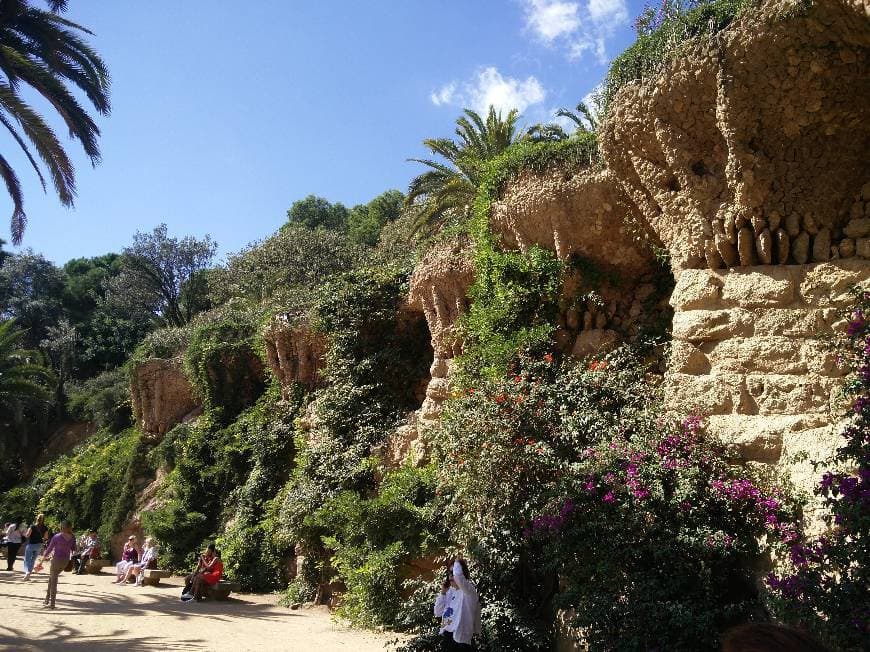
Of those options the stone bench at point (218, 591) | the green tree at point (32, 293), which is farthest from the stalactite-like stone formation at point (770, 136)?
the green tree at point (32, 293)

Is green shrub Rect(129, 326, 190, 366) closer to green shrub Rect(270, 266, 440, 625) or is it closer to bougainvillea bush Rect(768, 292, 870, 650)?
green shrub Rect(270, 266, 440, 625)

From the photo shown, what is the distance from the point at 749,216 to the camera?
7.66 m

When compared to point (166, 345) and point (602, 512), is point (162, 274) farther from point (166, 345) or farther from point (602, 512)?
point (602, 512)

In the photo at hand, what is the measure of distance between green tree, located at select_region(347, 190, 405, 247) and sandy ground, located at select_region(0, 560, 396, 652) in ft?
76.1

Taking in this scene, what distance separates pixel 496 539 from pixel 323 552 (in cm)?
540

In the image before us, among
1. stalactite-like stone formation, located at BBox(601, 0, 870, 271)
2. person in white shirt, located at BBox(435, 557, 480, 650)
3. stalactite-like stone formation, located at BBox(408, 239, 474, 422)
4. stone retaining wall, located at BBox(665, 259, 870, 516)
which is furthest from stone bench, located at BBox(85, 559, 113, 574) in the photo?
stalactite-like stone formation, located at BBox(601, 0, 870, 271)

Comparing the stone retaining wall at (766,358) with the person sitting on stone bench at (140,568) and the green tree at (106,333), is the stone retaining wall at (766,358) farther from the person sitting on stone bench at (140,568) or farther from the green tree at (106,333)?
the green tree at (106,333)

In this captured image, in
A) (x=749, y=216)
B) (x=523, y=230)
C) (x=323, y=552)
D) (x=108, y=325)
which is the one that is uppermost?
(x=108, y=325)

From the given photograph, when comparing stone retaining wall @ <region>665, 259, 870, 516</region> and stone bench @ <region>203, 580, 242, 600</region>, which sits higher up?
stone retaining wall @ <region>665, 259, 870, 516</region>

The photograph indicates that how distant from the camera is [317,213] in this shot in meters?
41.4

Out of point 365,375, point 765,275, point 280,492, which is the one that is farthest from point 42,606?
point 765,275

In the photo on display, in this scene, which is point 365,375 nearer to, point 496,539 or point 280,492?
→ point 280,492

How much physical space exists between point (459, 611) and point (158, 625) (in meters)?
5.11

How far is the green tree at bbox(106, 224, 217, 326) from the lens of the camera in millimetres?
37375
